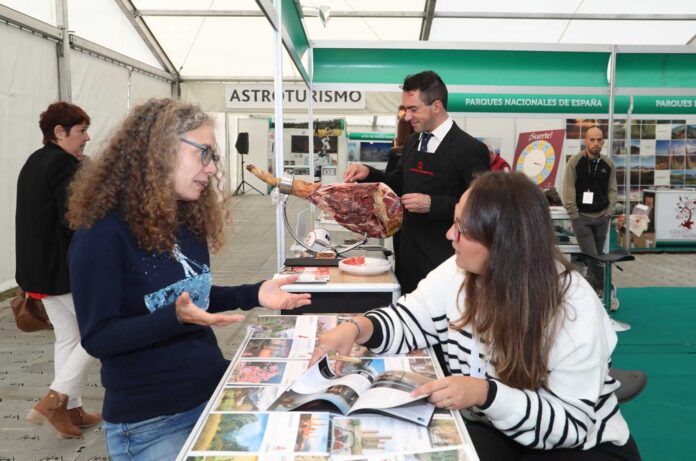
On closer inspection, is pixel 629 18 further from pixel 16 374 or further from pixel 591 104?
pixel 16 374

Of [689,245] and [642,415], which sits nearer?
[642,415]

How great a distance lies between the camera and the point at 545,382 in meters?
1.36

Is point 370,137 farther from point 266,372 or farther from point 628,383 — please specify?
point 266,372

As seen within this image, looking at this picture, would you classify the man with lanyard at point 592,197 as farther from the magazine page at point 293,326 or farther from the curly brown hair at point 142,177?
the curly brown hair at point 142,177

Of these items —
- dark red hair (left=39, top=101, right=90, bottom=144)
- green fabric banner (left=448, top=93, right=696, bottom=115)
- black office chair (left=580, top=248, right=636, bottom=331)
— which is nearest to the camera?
dark red hair (left=39, top=101, right=90, bottom=144)

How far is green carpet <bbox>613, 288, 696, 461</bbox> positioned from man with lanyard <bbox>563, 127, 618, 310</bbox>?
632 mm

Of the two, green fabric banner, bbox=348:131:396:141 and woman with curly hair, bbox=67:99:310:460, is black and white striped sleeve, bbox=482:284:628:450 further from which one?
green fabric banner, bbox=348:131:396:141

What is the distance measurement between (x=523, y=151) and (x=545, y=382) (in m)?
6.54

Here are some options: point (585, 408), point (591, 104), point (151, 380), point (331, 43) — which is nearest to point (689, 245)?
point (591, 104)

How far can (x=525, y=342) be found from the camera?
4.42ft

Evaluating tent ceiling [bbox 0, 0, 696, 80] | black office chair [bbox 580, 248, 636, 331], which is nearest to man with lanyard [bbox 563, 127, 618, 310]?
black office chair [bbox 580, 248, 636, 331]

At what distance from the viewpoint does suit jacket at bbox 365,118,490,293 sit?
2791 millimetres

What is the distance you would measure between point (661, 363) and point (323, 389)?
3417 millimetres

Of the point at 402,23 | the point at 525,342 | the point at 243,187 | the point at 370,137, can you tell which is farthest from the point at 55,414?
the point at 243,187
